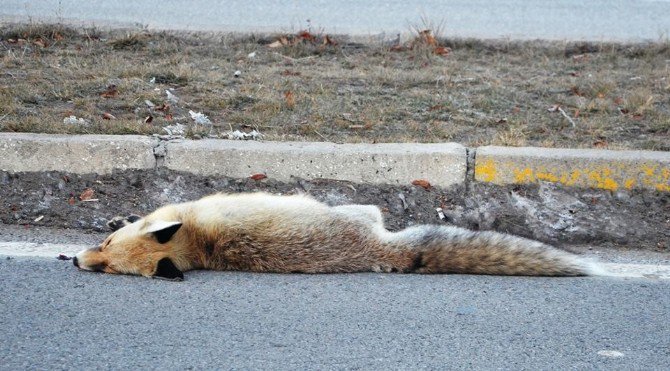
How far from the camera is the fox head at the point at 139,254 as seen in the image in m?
4.75

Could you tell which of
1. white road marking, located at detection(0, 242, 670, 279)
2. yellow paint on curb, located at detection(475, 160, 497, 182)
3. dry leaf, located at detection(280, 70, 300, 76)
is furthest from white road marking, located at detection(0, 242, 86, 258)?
dry leaf, located at detection(280, 70, 300, 76)

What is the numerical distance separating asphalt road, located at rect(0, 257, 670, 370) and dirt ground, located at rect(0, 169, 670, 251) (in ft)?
2.41

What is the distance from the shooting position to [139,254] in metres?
4.84

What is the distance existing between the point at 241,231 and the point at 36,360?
150cm

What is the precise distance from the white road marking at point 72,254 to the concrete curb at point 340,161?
75 cm

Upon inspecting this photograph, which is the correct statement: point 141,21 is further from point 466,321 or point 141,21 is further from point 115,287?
point 466,321

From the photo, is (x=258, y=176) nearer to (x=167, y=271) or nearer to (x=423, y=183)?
(x=423, y=183)

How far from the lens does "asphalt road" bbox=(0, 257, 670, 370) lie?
3.82 metres

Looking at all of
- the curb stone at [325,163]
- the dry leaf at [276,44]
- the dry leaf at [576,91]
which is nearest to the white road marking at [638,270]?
the curb stone at [325,163]

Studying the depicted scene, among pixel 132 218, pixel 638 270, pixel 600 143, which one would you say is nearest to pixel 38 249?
pixel 132 218

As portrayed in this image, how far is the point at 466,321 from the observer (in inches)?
168

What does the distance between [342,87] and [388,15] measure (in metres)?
3.62

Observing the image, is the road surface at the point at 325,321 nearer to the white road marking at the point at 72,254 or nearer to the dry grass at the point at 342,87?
the white road marking at the point at 72,254

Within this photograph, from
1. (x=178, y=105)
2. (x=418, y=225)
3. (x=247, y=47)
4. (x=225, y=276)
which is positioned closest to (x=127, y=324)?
(x=225, y=276)
